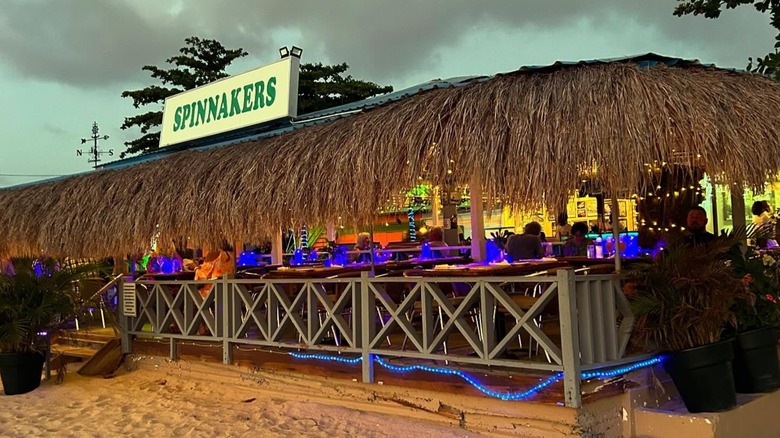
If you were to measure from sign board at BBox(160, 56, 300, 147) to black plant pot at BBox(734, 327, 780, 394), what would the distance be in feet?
19.8

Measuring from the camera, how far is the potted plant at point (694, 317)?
464 centimetres

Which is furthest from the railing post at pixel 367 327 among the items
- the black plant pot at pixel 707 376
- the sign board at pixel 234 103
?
the sign board at pixel 234 103

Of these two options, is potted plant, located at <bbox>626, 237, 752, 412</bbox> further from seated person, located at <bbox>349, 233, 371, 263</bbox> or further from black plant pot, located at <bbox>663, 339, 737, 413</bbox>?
seated person, located at <bbox>349, 233, 371, 263</bbox>

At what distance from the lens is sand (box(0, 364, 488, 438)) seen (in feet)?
19.0

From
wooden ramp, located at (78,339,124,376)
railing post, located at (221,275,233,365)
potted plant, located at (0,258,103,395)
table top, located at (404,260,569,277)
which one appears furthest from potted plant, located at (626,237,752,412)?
wooden ramp, located at (78,339,124,376)

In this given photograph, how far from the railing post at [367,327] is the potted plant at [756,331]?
300 centimetres

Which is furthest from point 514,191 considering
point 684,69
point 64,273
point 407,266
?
point 64,273

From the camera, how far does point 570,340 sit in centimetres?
460

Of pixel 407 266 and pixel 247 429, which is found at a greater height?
pixel 407 266

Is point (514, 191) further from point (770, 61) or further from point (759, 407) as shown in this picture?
point (770, 61)

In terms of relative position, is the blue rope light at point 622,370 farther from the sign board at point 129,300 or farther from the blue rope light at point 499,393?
the sign board at point 129,300

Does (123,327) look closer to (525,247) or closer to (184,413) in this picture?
(184,413)

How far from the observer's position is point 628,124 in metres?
4.40

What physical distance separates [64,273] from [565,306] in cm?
628
